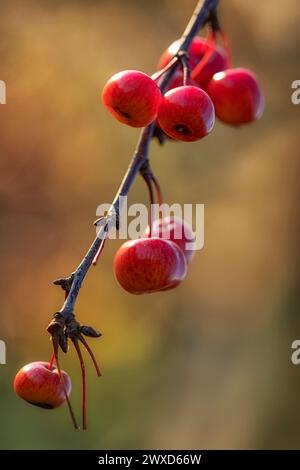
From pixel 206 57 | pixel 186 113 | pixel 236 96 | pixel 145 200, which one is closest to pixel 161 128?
pixel 186 113

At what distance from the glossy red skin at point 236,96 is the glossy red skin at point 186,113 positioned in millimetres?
685

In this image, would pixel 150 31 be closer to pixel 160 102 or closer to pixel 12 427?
pixel 12 427

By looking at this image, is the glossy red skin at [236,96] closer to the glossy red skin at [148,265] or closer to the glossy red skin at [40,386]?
the glossy red skin at [148,265]

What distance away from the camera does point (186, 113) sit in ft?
5.34

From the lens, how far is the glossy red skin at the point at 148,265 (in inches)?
73.3

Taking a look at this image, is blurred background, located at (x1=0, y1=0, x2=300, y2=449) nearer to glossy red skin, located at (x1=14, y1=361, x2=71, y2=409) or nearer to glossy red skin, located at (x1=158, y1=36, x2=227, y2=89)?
glossy red skin, located at (x1=158, y1=36, x2=227, y2=89)

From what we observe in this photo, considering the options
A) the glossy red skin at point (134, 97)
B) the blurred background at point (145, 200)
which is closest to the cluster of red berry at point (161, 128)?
the glossy red skin at point (134, 97)

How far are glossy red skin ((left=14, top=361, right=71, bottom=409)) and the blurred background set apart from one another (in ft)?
16.3

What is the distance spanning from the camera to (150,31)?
28.0ft

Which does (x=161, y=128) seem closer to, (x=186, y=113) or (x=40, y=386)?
(x=186, y=113)

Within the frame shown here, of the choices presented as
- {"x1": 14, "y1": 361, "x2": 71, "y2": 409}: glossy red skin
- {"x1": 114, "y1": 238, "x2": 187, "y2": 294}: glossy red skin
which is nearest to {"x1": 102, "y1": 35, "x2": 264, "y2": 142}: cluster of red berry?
{"x1": 114, "y1": 238, "x2": 187, "y2": 294}: glossy red skin

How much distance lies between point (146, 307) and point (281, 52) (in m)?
3.42

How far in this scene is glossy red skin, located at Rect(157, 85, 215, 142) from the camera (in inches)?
64.8

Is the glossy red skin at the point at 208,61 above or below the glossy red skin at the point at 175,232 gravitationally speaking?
above
